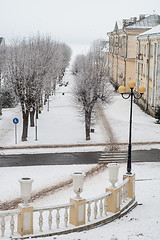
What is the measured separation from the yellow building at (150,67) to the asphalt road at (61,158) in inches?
545

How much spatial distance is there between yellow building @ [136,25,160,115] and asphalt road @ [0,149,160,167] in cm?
1384

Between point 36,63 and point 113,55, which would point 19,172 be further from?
point 113,55

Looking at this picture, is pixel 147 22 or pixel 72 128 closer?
pixel 72 128

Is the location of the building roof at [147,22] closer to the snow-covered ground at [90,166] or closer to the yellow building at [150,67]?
the yellow building at [150,67]

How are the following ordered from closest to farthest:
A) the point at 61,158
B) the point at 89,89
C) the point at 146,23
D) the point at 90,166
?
the point at 90,166 → the point at 61,158 → the point at 89,89 → the point at 146,23

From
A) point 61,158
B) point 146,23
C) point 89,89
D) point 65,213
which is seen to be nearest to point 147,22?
point 146,23

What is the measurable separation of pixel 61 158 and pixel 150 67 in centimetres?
2113

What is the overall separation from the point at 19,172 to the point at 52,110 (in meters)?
24.1

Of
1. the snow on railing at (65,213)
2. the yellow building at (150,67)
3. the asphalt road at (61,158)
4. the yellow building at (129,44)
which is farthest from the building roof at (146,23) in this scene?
the snow on railing at (65,213)

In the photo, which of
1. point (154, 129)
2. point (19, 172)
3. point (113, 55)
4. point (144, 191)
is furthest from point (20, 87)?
point (113, 55)

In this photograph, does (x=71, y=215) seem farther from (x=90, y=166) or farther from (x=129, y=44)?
(x=129, y=44)

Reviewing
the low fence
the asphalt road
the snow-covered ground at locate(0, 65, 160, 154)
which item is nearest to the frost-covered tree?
the snow-covered ground at locate(0, 65, 160, 154)

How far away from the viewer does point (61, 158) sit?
2419 cm

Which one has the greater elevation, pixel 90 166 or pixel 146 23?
pixel 146 23
